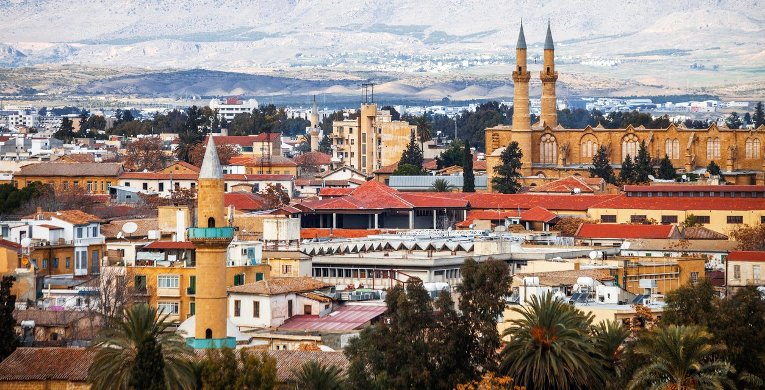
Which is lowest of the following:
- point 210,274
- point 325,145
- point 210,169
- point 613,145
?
point 210,274

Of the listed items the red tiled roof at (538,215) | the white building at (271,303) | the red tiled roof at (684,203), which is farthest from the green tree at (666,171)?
the white building at (271,303)

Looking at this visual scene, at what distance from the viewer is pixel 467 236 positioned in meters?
74.1

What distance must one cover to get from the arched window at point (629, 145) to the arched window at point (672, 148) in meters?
1.85

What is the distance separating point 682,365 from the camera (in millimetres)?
39000

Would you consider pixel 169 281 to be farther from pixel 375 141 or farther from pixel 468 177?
pixel 375 141

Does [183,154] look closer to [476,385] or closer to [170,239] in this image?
[170,239]

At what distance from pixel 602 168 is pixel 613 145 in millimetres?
7812

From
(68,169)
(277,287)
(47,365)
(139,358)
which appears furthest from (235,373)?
(68,169)

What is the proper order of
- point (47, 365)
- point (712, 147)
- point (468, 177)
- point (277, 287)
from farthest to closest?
→ 1. point (712, 147)
2. point (468, 177)
3. point (277, 287)
4. point (47, 365)

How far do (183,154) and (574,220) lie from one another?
48343 mm

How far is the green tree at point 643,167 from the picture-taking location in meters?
115

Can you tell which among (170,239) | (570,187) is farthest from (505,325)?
(570,187)

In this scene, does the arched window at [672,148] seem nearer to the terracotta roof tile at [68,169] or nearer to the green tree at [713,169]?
the green tree at [713,169]

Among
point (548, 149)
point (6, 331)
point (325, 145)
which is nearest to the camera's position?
point (6, 331)
